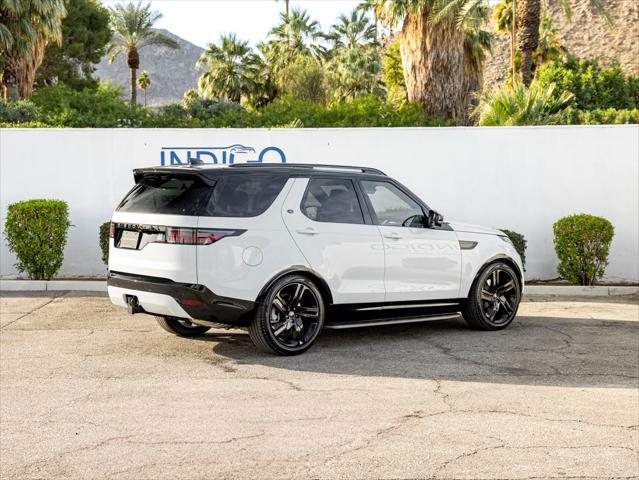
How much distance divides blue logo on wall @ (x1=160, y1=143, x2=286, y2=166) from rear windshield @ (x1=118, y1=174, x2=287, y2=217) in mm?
6233

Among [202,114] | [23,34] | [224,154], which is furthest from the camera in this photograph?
[23,34]

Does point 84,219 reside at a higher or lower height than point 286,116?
lower

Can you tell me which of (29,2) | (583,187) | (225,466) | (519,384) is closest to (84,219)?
(583,187)

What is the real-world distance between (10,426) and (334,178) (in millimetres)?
4320

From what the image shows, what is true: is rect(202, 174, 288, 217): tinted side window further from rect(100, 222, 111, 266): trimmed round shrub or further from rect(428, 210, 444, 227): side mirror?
rect(100, 222, 111, 266): trimmed round shrub

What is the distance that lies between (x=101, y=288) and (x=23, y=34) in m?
29.2

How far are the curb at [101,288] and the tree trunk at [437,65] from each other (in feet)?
53.6

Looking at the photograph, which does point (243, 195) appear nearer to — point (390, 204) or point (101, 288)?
point (390, 204)

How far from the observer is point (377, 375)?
7.94 metres

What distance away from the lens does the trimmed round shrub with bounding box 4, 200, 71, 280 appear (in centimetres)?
1380

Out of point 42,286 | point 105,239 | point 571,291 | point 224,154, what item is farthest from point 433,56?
point 42,286

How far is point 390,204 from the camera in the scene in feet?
31.8

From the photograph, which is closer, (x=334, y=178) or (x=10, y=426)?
(x=10, y=426)

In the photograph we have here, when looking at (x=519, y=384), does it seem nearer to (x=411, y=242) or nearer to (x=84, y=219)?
(x=411, y=242)
